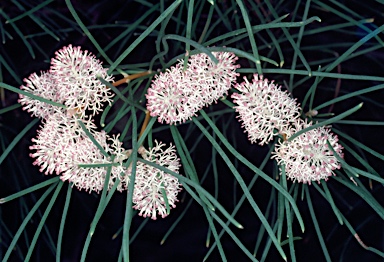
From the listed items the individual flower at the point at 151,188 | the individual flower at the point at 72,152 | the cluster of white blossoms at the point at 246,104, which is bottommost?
the individual flower at the point at 151,188

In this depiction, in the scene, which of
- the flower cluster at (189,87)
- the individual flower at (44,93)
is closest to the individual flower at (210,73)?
the flower cluster at (189,87)

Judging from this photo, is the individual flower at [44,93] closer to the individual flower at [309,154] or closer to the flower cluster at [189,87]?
the flower cluster at [189,87]

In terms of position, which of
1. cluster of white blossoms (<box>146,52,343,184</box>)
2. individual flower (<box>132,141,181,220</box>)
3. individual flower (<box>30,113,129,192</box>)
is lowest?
individual flower (<box>132,141,181,220</box>)

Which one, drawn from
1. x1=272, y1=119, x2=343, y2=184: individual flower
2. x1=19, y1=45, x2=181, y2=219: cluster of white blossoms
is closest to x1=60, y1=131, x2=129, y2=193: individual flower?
x1=19, y1=45, x2=181, y2=219: cluster of white blossoms

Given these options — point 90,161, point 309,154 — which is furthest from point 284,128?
point 90,161

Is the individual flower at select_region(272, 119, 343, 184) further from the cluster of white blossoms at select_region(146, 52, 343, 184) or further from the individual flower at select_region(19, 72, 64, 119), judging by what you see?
the individual flower at select_region(19, 72, 64, 119)

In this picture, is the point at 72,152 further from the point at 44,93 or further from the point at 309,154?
the point at 309,154
